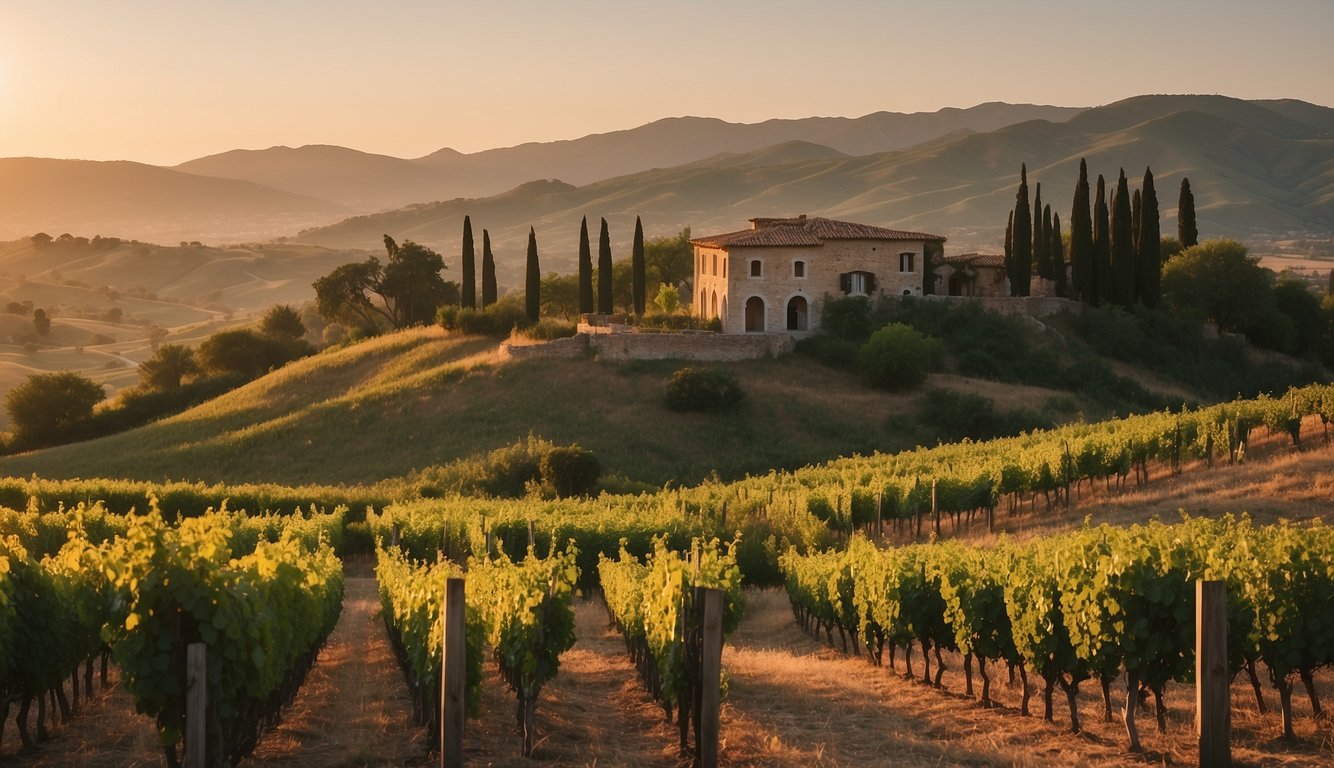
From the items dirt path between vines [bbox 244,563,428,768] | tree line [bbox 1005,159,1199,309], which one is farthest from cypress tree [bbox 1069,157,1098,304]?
dirt path between vines [bbox 244,563,428,768]

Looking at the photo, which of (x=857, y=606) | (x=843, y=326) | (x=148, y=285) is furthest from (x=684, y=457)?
(x=148, y=285)

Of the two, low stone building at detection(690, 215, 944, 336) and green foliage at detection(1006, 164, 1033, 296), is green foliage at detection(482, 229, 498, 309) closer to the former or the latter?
low stone building at detection(690, 215, 944, 336)

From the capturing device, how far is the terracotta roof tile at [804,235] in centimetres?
6006

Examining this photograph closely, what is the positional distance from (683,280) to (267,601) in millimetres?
66590

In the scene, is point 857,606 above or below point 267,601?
below

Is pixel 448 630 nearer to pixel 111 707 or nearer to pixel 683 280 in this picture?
pixel 111 707

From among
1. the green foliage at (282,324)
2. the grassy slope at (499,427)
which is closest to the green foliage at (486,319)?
the grassy slope at (499,427)

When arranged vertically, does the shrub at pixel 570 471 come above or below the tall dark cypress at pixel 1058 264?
below

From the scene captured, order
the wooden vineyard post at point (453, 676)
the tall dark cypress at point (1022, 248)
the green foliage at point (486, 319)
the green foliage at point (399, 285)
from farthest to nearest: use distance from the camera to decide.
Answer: the green foliage at point (399, 285)
the green foliage at point (486, 319)
the tall dark cypress at point (1022, 248)
the wooden vineyard post at point (453, 676)

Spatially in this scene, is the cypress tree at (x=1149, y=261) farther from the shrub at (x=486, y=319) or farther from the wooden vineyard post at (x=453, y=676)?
the wooden vineyard post at (x=453, y=676)

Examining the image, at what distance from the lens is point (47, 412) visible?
216 ft

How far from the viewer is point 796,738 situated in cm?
1387

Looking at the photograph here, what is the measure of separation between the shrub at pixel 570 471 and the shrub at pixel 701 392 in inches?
301

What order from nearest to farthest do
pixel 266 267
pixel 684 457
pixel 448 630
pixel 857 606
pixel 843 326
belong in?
1. pixel 448 630
2. pixel 857 606
3. pixel 684 457
4. pixel 843 326
5. pixel 266 267
